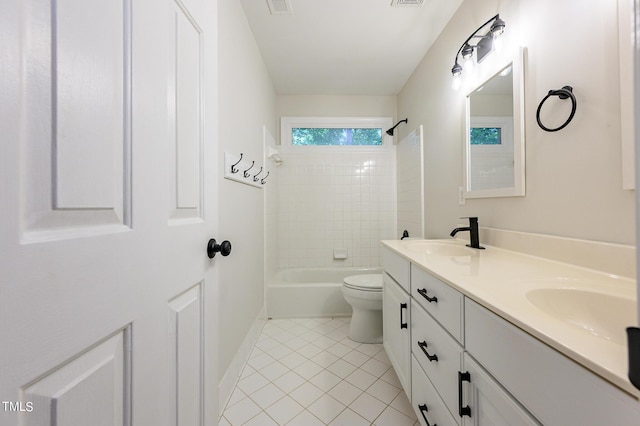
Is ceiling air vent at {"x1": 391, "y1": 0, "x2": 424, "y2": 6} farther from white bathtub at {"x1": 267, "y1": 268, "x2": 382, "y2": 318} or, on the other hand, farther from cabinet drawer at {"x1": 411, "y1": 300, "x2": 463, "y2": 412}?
white bathtub at {"x1": 267, "y1": 268, "x2": 382, "y2": 318}

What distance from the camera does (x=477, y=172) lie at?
1486 mm

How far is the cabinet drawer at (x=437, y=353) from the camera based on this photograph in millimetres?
789

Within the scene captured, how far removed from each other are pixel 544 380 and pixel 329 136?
2875 millimetres

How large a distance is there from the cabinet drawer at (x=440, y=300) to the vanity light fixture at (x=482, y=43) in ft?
4.05

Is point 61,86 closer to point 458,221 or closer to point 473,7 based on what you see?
point 458,221

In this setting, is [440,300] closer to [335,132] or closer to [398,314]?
[398,314]

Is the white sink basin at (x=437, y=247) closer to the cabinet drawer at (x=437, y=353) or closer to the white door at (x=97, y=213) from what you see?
the cabinet drawer at (x=437, y=353)

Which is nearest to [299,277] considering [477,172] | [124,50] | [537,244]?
[477,172]

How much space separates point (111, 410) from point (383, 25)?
2343mm

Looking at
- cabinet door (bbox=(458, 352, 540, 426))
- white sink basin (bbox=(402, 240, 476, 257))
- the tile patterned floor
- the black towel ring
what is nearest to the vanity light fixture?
the black towel ring

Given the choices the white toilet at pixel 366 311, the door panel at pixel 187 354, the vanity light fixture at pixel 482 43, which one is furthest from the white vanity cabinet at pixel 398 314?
the vanity light fixture at pixel 482 43

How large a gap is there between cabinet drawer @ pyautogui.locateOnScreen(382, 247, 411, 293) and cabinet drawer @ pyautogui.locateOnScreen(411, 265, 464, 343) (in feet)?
0.23

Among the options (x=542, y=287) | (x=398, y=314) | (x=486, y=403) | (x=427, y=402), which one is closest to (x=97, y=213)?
(x=486, y=403)

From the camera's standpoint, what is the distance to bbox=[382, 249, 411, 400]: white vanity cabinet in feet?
4.03
